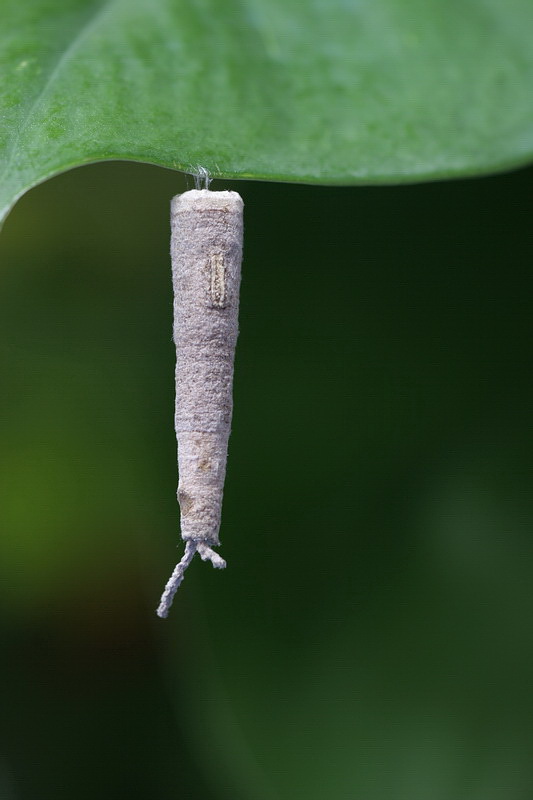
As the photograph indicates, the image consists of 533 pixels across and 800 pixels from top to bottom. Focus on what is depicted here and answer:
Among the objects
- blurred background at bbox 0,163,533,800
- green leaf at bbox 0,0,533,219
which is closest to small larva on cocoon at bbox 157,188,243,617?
green leaf at bbox 0,0,533,219

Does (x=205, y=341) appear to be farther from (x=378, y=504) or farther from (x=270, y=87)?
(x=378, y=504)

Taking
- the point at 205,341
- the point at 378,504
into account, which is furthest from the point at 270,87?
the point at 378,504

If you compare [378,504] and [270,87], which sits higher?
[270,87]

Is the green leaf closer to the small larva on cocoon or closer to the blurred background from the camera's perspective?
the small larva on cocoon

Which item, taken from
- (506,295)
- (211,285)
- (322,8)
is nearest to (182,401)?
(211,285)

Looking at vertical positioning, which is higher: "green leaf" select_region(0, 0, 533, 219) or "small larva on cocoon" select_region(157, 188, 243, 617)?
"green leaf" select_region(0, 0, 533, 219)
